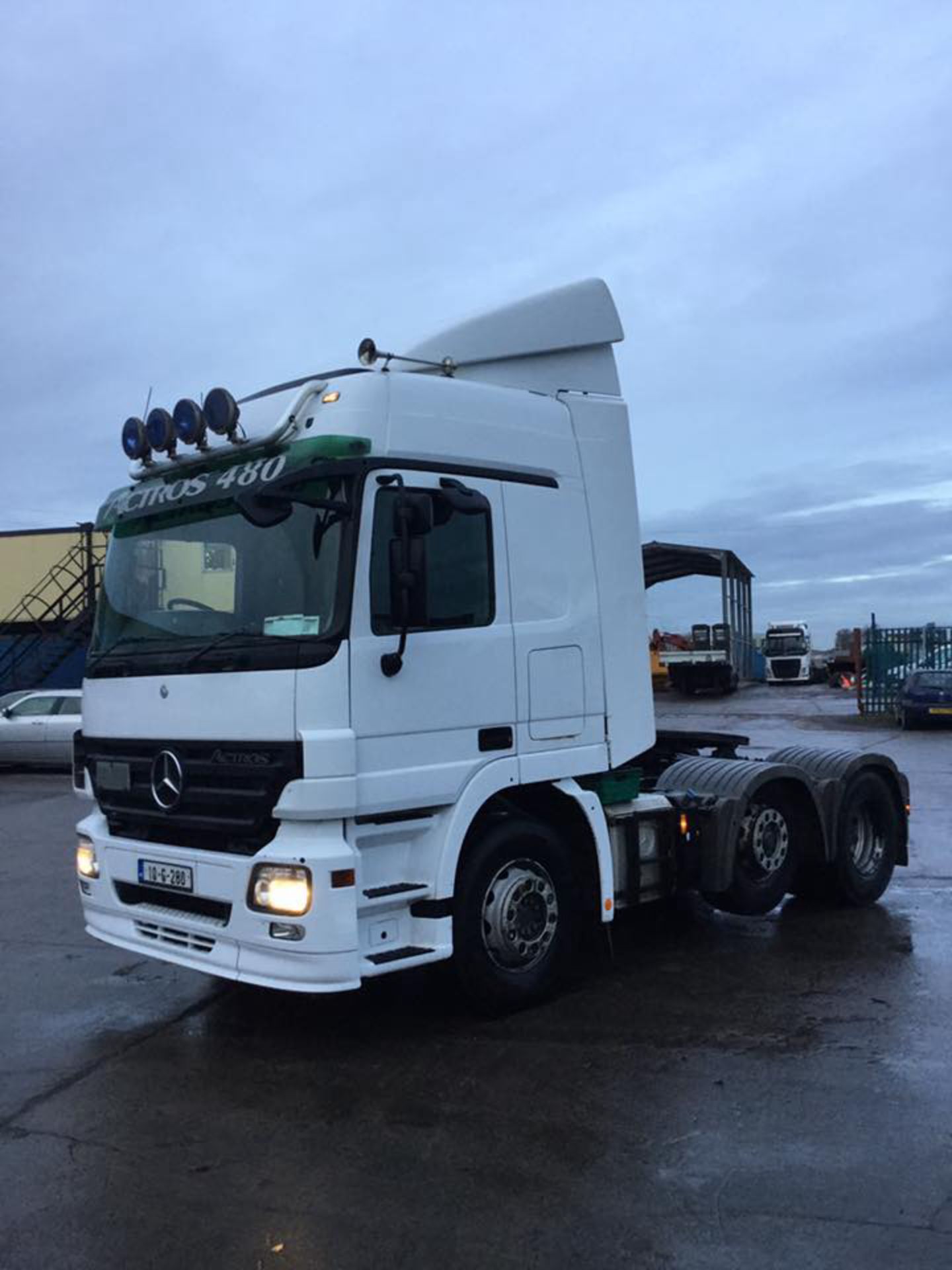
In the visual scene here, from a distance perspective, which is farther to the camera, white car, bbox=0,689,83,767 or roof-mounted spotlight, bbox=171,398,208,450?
white car, bbox=0,689,83,767

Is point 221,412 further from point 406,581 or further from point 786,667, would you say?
point 786,667

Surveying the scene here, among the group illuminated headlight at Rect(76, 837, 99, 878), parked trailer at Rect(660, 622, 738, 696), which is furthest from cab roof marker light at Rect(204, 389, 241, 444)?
parked trailer at Rect(660, 622, 738, 696)

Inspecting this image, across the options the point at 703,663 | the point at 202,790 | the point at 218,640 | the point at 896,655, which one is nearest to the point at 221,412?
the point at 218,640

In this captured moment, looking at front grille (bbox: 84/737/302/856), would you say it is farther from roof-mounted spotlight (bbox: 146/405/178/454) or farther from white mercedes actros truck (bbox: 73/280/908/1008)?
roof-mounted spotlight (bbox: 146/405/178/454)

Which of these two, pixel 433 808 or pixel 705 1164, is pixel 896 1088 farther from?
pixel 433 808

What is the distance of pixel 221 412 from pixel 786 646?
141ft

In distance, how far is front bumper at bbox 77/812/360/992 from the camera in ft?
15.1

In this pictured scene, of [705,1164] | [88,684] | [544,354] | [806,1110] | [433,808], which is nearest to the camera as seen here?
[705,1164]

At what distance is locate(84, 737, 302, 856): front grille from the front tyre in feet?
3.35

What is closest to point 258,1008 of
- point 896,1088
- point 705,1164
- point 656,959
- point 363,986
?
point 363,986

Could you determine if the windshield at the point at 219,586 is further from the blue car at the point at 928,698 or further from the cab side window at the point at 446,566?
the blue car at the point at 928,698

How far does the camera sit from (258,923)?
4.72m

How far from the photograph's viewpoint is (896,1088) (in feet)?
14.6

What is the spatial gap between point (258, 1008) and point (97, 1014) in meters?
0.84
